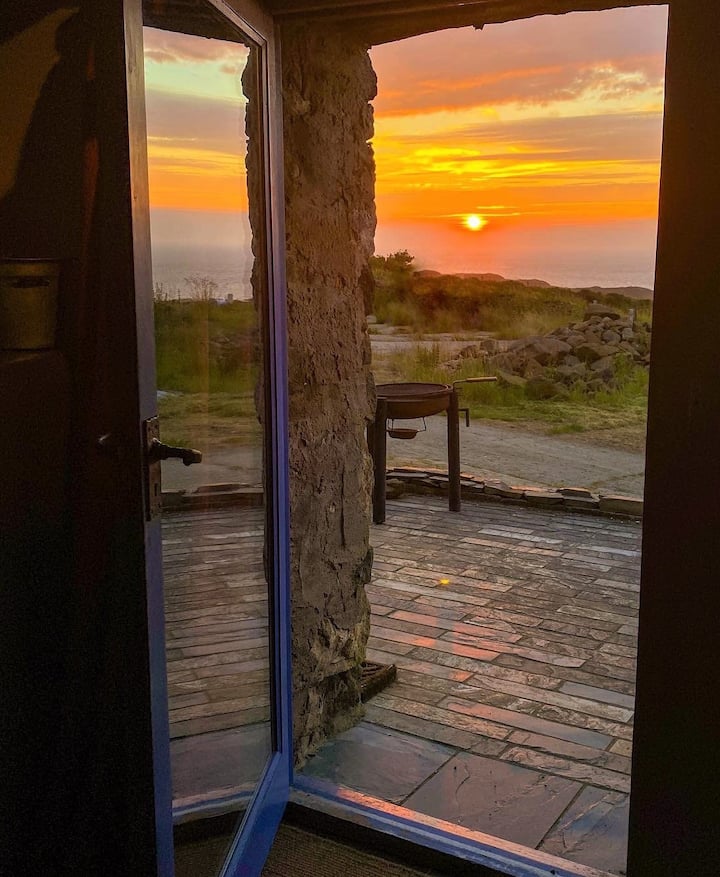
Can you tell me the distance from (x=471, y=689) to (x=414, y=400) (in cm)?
248

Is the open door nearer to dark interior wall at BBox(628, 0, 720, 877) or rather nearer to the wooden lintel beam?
the wooden lintel beam

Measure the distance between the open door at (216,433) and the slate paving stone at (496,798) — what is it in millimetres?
503

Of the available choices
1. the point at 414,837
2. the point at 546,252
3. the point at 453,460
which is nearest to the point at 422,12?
the point at 414,837

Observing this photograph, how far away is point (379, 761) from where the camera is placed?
120 inches

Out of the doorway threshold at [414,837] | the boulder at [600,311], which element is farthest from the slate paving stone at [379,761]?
the boulder at [600,311]

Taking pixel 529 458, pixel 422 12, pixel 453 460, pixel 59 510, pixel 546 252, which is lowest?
pixel 529 458

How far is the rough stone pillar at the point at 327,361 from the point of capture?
2797 millimetres

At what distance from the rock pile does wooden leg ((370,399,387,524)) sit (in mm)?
5861

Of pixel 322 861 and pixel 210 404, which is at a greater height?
pixel 210 404

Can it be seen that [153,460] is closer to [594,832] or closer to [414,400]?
[594,832]

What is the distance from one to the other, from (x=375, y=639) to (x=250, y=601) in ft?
4.40

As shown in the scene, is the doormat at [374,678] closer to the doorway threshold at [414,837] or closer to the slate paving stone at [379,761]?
the slate paving stone at [379,761]

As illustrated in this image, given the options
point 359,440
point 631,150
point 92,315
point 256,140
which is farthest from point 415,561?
point 631,150

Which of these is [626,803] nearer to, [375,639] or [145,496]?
[375,639]
